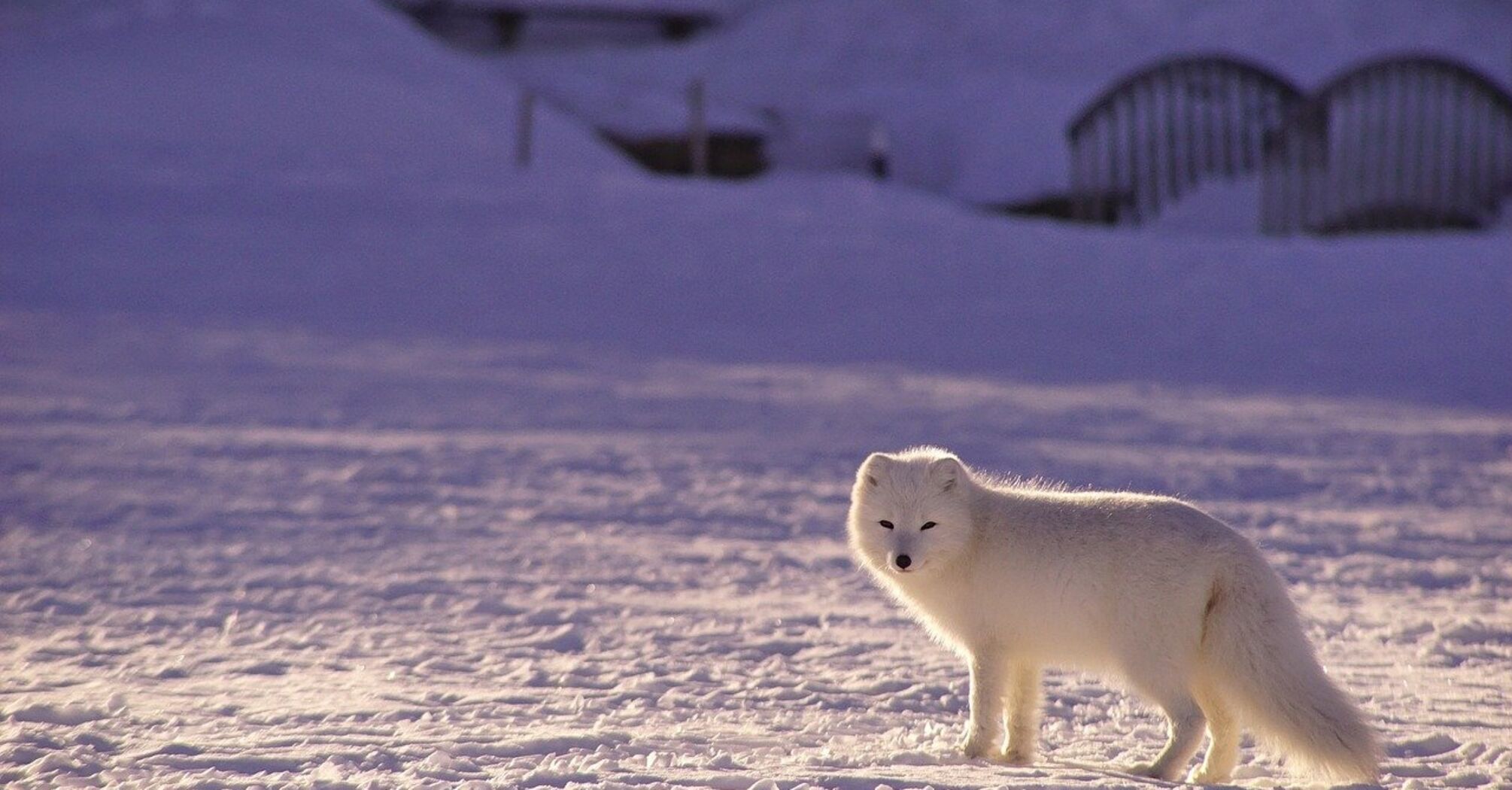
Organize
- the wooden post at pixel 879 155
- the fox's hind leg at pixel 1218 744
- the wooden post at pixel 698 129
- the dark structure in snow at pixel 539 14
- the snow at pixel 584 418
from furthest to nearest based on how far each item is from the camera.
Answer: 1. the dark structure in snow at pixel 539 14
2. the wooden post at pixel 879 155
3. the wooden post at pixel 698 129
4. the snow at pixel 584 418
5. the fox's hind leg at pixel 1218 744

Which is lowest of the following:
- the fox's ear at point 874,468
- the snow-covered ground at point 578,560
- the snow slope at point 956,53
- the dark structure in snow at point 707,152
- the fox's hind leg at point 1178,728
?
the snow-covered ground at point 578,560

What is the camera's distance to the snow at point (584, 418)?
429 cm

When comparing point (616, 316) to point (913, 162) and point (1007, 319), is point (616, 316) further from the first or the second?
point (913, 162)

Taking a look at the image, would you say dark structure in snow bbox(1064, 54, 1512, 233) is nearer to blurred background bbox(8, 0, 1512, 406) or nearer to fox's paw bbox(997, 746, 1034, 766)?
blurred background bbox(8, 0, 1512, 406)

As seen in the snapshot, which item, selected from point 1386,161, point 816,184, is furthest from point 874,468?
point 1386,161

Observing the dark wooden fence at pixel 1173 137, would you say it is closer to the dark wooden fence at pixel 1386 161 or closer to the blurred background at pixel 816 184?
the blurred background at pixel 816 184

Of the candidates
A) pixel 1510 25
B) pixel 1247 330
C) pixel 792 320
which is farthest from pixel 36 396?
pixel 1510 25

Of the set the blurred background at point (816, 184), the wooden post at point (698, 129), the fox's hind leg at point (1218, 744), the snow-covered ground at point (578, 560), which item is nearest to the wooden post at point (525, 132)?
the blurred background at point (816, 184)

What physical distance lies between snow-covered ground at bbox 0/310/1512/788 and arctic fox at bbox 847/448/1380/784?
0.24m

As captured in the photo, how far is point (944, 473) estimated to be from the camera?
383cm

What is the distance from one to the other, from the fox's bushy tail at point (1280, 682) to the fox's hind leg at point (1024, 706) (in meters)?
Answer: 0.51

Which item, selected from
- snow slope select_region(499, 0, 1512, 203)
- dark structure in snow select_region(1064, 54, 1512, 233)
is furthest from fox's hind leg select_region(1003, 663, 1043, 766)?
snow slope select_region(499, 0, 1512, 203)

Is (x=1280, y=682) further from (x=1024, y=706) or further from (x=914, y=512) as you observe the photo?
(x=914, y=512)

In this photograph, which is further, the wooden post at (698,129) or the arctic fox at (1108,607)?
the wooden post at (698,129)
